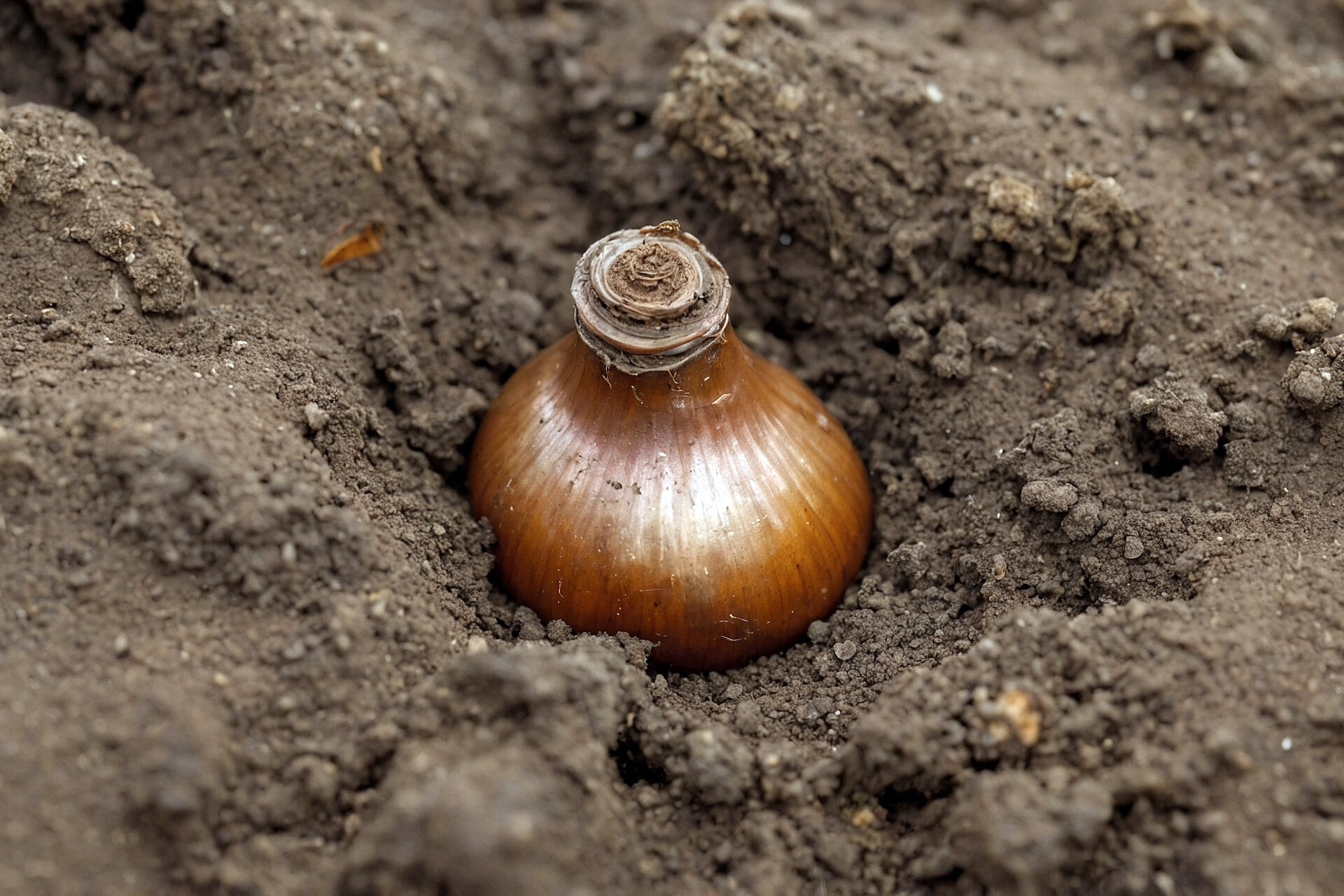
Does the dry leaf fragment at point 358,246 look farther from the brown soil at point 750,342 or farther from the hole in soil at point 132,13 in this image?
the hole in soil at point 132,13

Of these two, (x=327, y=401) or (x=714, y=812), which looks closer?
(x=714, y=812)

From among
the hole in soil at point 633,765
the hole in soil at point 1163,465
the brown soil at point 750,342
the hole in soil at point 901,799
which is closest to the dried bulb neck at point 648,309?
the brown soil at point 750,342

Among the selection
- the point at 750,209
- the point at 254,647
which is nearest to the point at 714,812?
the point at 254,647

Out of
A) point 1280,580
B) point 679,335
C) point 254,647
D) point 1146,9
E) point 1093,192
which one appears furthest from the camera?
point 1146,9

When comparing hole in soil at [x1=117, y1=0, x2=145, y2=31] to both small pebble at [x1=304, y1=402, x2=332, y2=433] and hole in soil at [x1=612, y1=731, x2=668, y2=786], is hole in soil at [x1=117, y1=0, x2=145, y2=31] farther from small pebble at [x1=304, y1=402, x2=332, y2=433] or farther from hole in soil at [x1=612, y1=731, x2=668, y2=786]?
hole in soil at [x1=612, y1=731, x2=668, y2=786]

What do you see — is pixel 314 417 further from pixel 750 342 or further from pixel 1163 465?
pixel 1163 465

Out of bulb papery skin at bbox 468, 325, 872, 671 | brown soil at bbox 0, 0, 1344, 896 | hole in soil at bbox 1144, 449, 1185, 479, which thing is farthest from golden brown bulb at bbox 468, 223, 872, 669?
hole in soil at bbox 1144, 449, 1185, 479

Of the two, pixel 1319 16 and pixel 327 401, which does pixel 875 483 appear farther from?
pixel 1319 16
